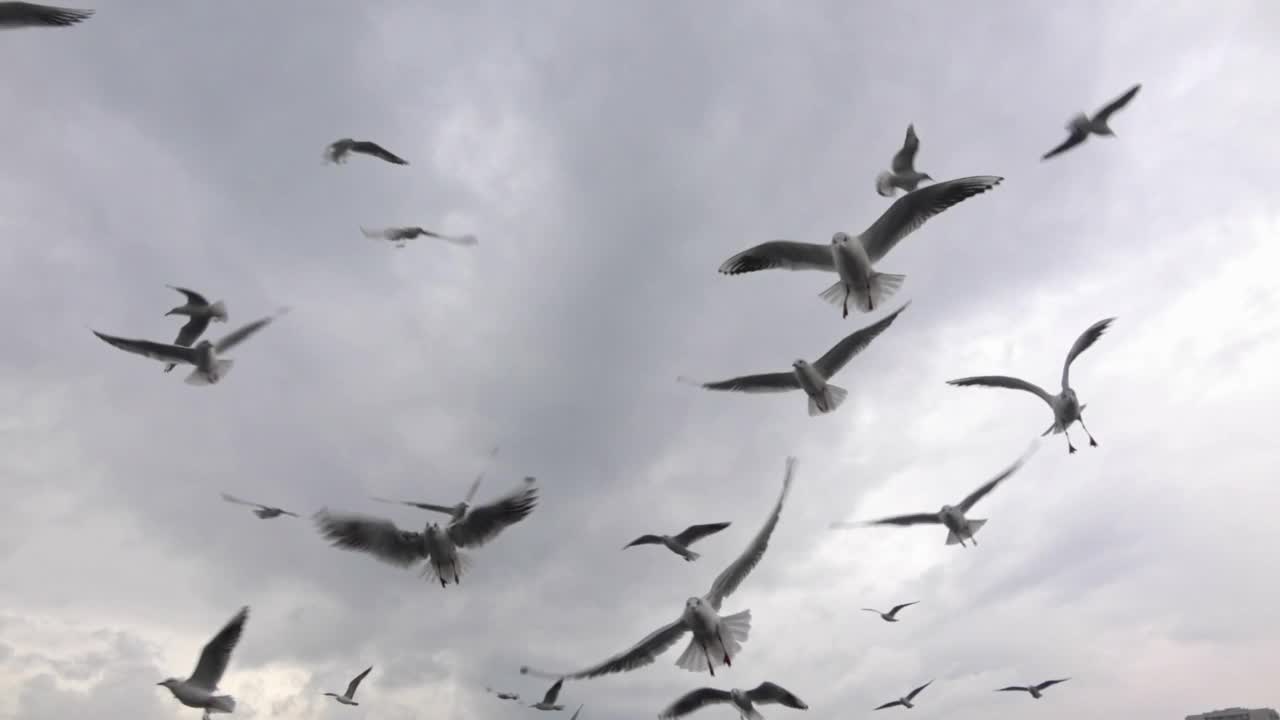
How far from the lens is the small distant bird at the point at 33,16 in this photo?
48.0ft

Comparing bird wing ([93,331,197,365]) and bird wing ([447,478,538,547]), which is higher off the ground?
bird wing ([93,331,197,365])

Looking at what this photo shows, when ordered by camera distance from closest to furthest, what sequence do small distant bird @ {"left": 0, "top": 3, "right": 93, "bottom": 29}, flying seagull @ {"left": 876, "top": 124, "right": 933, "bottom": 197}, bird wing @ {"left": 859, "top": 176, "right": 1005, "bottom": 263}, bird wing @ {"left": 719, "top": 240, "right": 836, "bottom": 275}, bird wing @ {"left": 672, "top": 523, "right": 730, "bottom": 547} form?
small distant bird @ {"left": 0, "top": 3, "right": 93, "bottom": 29} → bird wing @ {"left": 859, "top": 176, "right": 1005, "bottom": 263} → bird wing @ {"left": 719, "top": 240, "right": 836, "bottom": 275} → flying seagull @ {"left": 876, "top": 124, "right": 933, "bottom": 197} → bird wing @ {"left": 672, "top": 523, "right": 730, "bottom": 547}

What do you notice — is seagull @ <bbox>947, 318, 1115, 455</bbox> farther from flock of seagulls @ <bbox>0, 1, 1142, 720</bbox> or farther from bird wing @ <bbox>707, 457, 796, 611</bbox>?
bird wing @ <bbox>707, 457, 796, 611</bbox>

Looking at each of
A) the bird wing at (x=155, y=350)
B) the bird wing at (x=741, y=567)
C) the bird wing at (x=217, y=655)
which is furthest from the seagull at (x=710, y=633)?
the bird wing at (x=155, y=350)

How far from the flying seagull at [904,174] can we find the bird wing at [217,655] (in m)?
16.7

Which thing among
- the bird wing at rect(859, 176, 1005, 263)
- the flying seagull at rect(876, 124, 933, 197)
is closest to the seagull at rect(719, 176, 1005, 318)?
the bird wing at rect(859, 176, 1005, 263)

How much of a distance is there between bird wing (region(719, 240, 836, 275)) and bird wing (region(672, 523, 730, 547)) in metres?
9.73

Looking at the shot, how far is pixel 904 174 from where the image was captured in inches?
893

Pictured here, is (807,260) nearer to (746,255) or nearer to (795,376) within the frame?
(746,255)

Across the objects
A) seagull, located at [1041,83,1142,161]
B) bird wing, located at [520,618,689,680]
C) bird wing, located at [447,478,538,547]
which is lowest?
bird wing, located at [520,618,689,680]

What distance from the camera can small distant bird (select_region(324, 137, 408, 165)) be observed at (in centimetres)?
2439

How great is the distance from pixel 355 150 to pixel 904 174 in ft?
44.7

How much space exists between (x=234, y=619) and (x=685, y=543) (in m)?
11.6

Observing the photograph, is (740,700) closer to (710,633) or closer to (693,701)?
(693,701)
